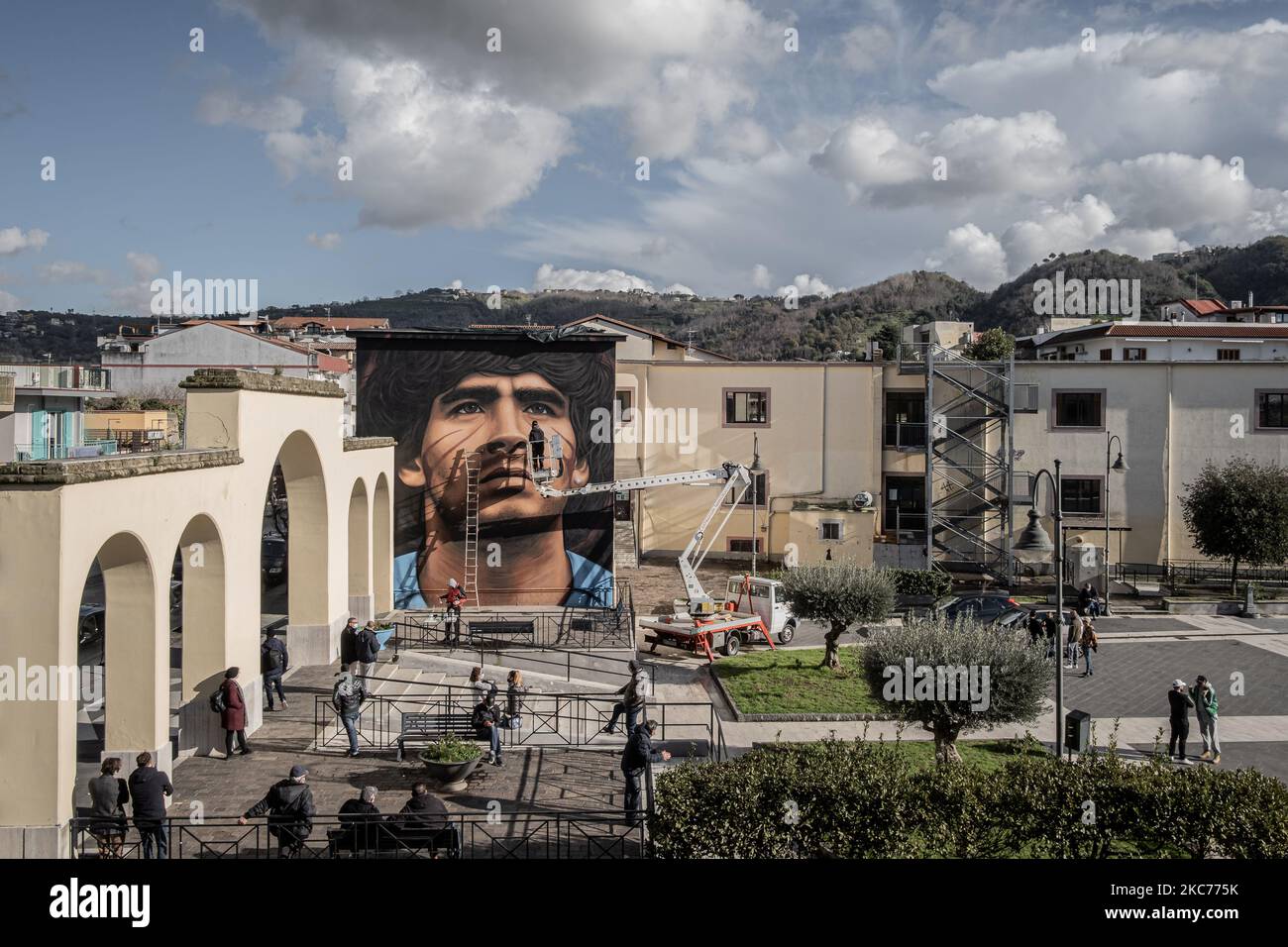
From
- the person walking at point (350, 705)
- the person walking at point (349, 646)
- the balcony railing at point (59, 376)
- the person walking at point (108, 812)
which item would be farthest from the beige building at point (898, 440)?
the person walking at point (108, 812)

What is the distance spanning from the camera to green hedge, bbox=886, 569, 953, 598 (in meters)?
30.4

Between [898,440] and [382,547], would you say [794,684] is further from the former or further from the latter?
[898,440]

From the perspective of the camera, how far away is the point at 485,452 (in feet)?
92.6

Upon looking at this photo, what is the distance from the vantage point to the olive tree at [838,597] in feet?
70.6

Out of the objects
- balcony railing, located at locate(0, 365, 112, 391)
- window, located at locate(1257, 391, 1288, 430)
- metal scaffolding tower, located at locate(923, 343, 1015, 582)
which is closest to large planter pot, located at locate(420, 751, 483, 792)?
balcony railing, located at locate(0, 365, 112, 391)

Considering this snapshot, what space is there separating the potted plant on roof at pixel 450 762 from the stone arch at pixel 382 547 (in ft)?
44.2

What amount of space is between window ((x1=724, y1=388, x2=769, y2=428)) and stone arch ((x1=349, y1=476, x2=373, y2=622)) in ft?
55.1

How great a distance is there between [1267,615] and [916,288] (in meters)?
91.9

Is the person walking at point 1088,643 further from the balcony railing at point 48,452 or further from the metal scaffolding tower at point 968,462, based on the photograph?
the balcony railing at point 48,452

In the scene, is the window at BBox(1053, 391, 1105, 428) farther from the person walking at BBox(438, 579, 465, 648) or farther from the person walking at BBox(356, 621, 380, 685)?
the person walking at BBox(356, 621, 380, 685)

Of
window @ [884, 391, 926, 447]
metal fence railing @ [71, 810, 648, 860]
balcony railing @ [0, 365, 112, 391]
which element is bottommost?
metal fence railing @ [71, 810, 648, 860]
